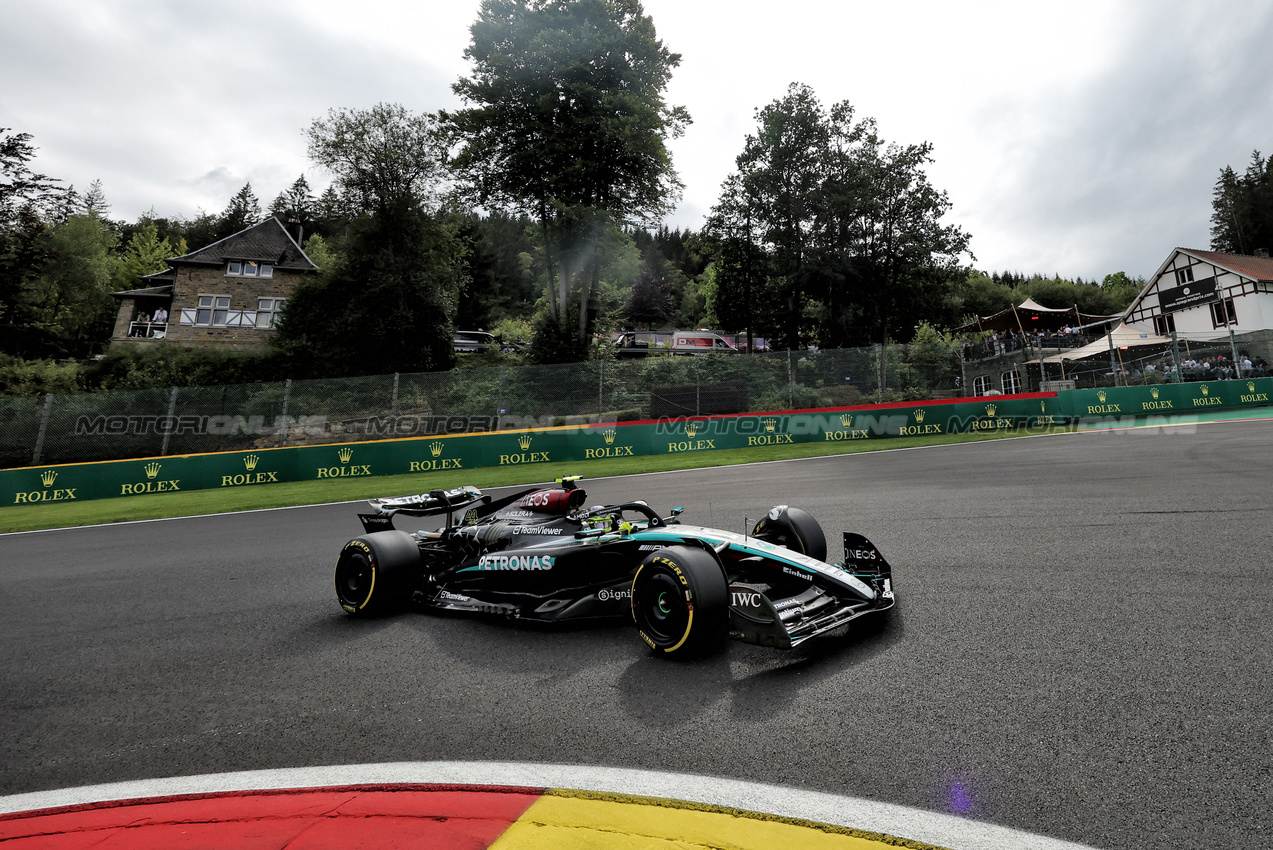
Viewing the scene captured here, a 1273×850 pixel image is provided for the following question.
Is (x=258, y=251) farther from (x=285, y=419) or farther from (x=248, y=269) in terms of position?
(x=285, y=419)

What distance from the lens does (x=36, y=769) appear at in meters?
2.89

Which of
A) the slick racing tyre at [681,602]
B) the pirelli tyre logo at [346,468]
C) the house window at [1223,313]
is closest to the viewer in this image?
the slick racing tyre at [681,602]

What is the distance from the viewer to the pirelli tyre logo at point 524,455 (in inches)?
684

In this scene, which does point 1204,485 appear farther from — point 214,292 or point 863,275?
point 214,292

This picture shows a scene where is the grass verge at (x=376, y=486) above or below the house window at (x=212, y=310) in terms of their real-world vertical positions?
below

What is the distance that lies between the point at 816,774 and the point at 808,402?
62.4 ft

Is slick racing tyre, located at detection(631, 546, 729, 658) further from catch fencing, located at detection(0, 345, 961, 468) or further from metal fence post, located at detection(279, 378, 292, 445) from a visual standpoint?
metal fence post, located at detection(279, 378, 292, 445)

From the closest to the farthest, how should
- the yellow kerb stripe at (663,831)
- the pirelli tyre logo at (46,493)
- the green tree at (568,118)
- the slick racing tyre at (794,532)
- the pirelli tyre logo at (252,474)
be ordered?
the yellow kerb stripe at (663,831), the slick racing tyre at (794,532), the pirelli tyre logo at (46,493), the pirelli tyre logo at (252,474), the green tree at (568,118)

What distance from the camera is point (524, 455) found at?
17438 mm

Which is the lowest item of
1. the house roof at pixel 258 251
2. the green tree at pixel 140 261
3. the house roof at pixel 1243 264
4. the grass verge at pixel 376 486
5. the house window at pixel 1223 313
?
the grass verge at pixel 376 486

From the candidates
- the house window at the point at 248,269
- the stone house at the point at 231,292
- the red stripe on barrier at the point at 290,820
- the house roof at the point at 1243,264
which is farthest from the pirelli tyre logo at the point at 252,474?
the house roof at the point at 1243,264

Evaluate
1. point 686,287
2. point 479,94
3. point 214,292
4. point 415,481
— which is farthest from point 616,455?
point 686,287

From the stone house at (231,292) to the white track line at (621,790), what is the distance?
39974mm

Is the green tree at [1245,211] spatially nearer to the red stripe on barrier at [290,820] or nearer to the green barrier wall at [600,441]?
the green barrier wall at [600,441]
